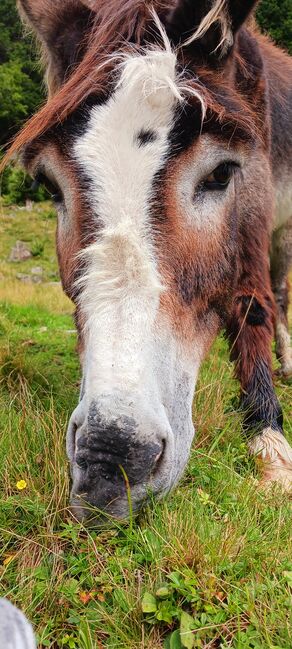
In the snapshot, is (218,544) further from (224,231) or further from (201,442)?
(224,231)

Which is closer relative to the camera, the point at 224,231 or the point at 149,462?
the point at 149,462

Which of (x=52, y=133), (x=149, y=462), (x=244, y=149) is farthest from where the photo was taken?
(x=244, y=149)

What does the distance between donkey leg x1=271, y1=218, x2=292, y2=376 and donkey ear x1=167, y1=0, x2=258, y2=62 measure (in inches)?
108

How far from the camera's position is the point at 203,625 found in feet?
5.42

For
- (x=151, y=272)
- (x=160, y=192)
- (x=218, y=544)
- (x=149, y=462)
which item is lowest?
(x=218, y=544)

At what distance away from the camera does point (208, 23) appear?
7.41ft

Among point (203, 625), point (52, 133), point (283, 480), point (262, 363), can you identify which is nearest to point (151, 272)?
point (52, 133)

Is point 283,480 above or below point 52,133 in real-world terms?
below

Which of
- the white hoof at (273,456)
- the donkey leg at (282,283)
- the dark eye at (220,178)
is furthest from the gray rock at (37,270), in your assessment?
the dark eye at (220,178)

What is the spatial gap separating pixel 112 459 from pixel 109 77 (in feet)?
5.15

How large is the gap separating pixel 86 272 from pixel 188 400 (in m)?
0.67

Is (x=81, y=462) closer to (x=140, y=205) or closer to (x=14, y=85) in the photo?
(x=140, y=205)

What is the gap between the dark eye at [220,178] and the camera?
2420mm

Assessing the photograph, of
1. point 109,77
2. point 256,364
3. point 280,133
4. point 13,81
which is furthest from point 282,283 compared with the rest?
point 13,81
